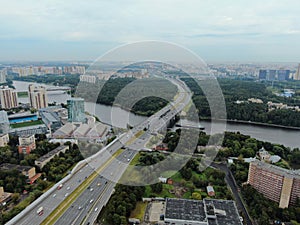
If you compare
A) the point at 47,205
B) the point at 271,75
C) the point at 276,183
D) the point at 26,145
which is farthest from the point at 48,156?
the point at 271,75

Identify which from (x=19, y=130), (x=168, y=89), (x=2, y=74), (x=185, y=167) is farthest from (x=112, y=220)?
(x=2, y=74)

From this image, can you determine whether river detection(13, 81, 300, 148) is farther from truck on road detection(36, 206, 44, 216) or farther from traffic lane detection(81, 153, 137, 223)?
truck on road detection(36, 206, 44, 216)

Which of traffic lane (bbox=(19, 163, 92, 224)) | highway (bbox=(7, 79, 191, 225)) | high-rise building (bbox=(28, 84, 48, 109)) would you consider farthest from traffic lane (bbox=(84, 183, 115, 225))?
high-rise building (bbox=(28, 84, 48, 109))

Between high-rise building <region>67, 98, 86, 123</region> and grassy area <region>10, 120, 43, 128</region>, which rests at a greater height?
high-rise building <region>67, 98, 86, 123</region>

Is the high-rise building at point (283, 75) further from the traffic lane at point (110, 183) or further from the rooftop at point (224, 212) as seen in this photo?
the rooftop at point (224, 212)

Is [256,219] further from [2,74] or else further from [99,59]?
[2,74]
